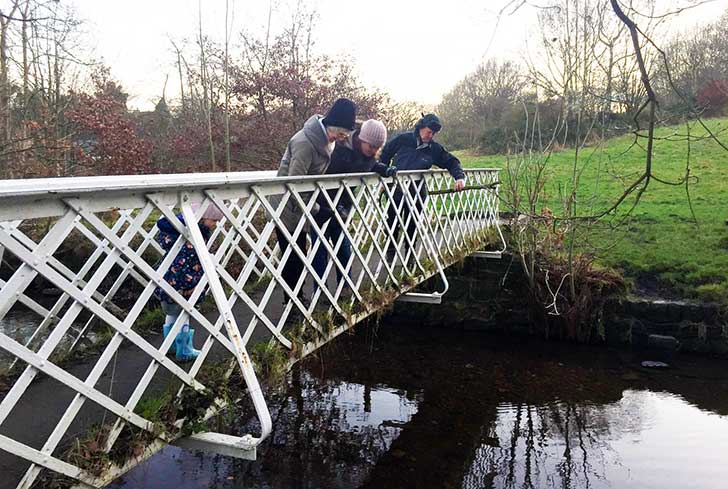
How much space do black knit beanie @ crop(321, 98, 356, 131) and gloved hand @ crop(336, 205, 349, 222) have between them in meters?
0.66

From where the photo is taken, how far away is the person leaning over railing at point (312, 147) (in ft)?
12.6

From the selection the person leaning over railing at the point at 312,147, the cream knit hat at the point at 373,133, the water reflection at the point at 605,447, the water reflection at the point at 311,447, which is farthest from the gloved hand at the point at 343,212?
the water reflection at the point at 605,447

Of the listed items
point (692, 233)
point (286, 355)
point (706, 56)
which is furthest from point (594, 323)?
point (706, 56)

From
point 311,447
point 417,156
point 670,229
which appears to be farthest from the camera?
point 670,229

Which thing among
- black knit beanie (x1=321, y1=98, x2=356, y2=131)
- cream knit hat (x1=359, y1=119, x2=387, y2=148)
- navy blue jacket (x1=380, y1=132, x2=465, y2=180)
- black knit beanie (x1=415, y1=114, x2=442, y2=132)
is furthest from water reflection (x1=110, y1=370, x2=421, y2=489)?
black knit beanie (x1=415, y1=114, x2=442, y2=132)

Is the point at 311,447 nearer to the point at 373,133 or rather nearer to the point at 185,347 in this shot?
the point at 185,347

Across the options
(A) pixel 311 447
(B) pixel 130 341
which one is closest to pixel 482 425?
(A) pixel 311 447

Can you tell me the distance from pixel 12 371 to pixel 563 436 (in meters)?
5.34

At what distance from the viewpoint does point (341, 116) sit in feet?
12.9

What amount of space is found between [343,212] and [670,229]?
906 cm

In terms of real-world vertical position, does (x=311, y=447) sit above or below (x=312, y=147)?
below

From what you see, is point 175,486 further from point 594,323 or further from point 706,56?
point 706,56

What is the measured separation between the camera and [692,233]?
1034 centimetres

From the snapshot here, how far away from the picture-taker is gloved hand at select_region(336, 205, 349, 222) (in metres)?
4.27
